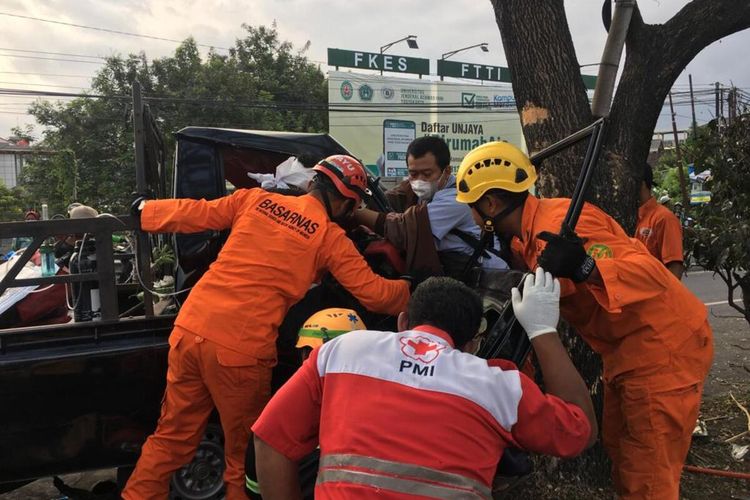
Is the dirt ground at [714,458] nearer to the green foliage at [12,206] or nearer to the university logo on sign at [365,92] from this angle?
the university logo on sign at [365,92]

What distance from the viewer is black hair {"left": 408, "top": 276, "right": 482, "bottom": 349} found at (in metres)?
1.64

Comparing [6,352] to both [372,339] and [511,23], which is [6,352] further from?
[511,23]

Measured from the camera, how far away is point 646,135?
3.32 m

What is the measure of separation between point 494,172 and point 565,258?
22.0 inches

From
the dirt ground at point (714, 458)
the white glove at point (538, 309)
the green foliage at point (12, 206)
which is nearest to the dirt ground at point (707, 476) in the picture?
the dirt ground at point (714, 458)

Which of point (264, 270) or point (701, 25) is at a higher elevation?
point (701, 25)

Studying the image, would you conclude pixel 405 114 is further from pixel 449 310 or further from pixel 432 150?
pixel 449 310

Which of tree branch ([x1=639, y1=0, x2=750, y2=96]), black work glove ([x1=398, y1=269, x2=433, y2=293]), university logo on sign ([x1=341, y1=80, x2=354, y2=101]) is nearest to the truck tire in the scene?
black work glove ([x1=398, y1=269, x2=433, y2=293])

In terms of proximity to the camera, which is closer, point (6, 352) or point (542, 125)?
point (6, 352)

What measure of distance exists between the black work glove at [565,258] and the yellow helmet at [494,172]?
1.41 ft

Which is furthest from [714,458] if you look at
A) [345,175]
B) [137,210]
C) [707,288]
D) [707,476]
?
[707,288]

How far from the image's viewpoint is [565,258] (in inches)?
74.2

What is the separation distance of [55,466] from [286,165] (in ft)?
6.22

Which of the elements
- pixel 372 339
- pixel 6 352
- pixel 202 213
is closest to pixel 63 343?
pixel 6 352
